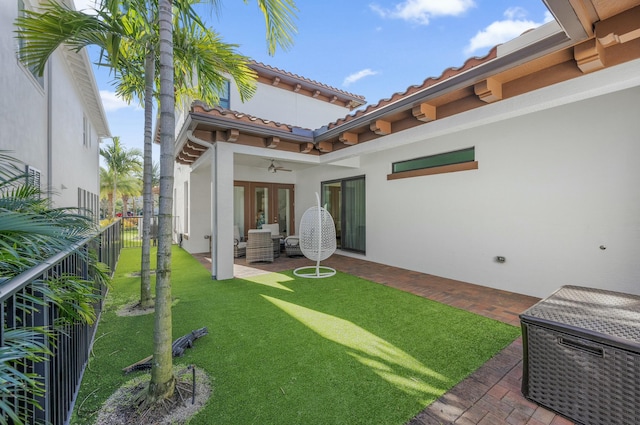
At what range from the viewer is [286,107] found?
10.4 metres

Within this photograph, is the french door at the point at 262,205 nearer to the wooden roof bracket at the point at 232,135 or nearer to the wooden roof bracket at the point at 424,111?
the wooden roof bracket at the point at 232,135

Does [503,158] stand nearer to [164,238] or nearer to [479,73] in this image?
[479,73]

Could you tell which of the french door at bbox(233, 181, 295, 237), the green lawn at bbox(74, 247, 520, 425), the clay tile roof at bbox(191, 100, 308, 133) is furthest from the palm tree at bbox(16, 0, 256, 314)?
the french door at bbox(233, 181, 295, 237)

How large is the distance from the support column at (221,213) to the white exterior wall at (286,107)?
373 cm

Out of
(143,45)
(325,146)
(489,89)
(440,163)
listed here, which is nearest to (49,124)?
(143,45)

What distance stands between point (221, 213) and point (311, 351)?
409 cm

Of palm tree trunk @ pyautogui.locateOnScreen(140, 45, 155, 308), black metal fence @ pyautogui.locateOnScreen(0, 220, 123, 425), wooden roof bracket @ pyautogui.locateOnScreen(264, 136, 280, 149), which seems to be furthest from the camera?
wooden roof bracket @ pyautogui.locateOnScreen(264, 136, 280, 149)

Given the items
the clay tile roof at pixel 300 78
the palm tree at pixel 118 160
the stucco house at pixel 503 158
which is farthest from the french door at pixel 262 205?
→ the palm tree at pixel 118 160

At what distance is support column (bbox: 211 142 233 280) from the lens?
617 centimetres

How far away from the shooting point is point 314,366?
2.82m

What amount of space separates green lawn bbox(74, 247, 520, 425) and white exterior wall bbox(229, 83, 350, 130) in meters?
6.75

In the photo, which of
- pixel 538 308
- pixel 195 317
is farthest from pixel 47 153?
pixel 538 308

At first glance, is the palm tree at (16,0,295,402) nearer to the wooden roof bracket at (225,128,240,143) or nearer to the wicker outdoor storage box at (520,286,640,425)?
the wooden roof bracket at (225,128,240,143)

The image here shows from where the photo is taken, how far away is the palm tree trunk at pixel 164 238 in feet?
7.34
